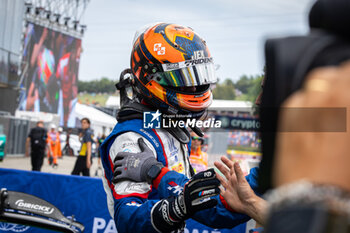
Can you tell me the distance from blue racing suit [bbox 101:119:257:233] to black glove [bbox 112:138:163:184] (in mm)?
45

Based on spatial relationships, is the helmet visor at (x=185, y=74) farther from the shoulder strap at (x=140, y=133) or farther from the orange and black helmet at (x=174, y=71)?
the shoulder strap at (x=140, y=133)

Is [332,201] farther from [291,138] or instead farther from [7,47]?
[7,47]

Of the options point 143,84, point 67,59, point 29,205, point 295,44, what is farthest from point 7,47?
point 295,44

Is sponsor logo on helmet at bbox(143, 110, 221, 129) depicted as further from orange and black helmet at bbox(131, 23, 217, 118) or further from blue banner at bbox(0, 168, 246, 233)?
blue banner at bbox(0, 168, 246, 233)

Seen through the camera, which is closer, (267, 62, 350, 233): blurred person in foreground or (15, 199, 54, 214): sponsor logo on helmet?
(267, 62, 350, 233): blurred person in foreground

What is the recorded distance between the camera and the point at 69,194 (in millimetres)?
4555

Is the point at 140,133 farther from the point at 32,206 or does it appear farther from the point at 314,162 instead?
the point at 32,206

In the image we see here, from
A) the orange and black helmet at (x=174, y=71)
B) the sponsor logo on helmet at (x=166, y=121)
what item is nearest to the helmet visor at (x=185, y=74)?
the orange and black helmet at (x=174, y=71)

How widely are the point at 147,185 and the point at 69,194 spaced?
2805 millimetres

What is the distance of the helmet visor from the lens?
7.66 ft

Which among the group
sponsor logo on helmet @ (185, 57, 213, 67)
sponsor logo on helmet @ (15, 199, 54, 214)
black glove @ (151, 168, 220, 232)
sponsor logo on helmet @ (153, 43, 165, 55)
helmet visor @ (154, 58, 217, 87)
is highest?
sponsor logo on helmet @ (153, 43, 165, 55)

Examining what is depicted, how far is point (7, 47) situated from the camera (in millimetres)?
21781

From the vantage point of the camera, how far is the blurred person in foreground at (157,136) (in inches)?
74.6

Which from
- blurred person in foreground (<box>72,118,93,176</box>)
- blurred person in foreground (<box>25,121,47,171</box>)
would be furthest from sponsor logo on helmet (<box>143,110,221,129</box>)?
blurred person in foreground (<box>25,121,47,171</box>)
